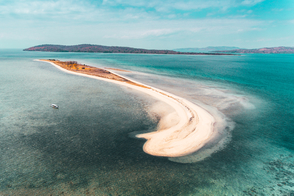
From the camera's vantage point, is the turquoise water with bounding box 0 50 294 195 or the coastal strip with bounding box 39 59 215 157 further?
the coastal strip with bounding box 39 59 215 157

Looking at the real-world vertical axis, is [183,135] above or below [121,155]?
above

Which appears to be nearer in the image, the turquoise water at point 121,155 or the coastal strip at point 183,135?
the turquoise water at point 121,155

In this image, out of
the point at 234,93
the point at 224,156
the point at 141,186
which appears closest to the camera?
the point at 141,186

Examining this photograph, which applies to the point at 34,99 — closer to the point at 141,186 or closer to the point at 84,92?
the point at 84,92

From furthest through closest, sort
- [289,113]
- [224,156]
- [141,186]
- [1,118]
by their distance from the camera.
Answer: [289,113] < [1,118] < [224,156] < [141,186]

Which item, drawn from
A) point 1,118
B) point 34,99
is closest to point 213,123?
point 1,118

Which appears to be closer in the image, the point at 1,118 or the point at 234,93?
the point at 1,118

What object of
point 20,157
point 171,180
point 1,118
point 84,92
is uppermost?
point 84,92

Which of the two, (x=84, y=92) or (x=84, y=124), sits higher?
(x=84, y=92)

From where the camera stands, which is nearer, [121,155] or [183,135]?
[121,155]
